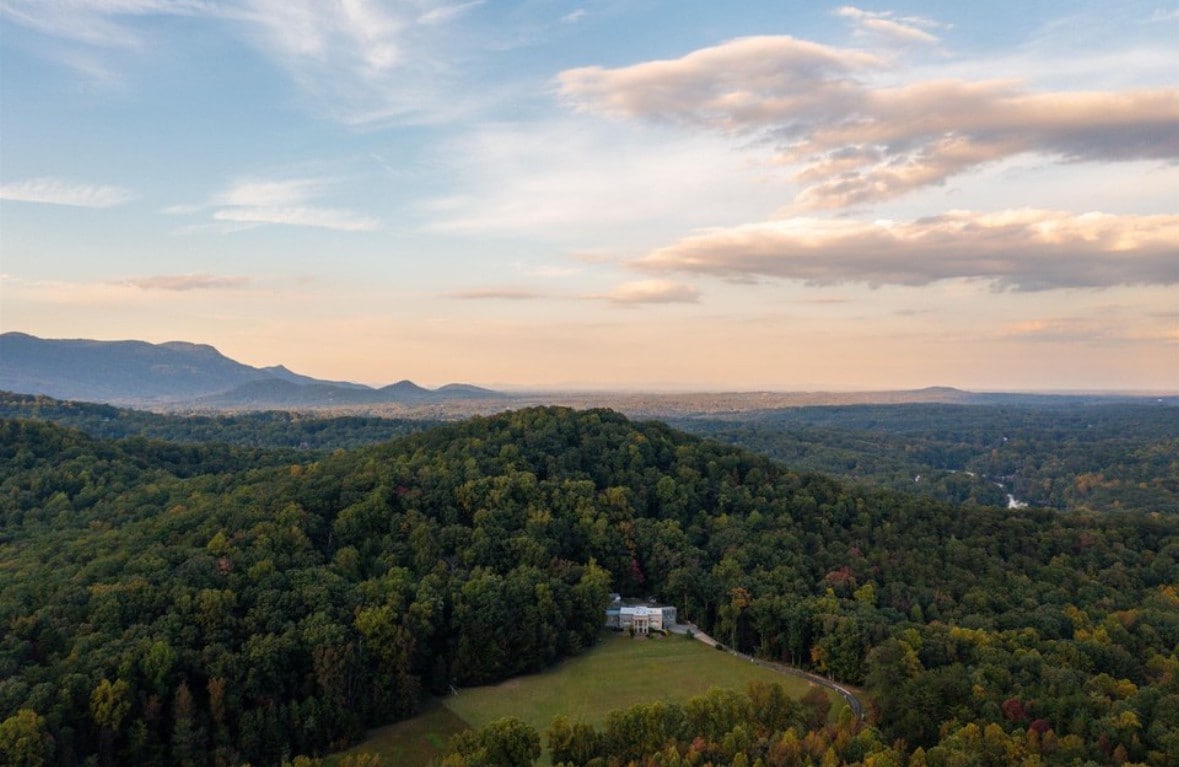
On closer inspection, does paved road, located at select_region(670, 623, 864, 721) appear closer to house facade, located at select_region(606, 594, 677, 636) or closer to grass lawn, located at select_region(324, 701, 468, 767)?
house facade, located at select_region(606, 594, 677, 636)

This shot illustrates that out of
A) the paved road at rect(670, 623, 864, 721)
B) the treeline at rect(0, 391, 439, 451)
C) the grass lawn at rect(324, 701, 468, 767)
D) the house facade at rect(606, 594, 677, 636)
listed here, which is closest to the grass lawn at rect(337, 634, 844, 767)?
the grass lawn at rect(324, 701, 468, 767)

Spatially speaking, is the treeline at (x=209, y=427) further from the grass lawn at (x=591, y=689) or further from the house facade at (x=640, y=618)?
the grass lawn at (x=591, y=689)

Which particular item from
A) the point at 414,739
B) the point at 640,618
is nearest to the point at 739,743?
the point at 414,739

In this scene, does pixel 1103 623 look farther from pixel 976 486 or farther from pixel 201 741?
pixel 976 486

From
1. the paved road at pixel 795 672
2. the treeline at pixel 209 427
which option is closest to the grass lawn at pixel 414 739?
the paved road at pixel 795 672

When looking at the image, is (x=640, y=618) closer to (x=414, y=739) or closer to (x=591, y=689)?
(x=591, y=689)

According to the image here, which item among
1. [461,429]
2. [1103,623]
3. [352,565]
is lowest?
[1103,623]

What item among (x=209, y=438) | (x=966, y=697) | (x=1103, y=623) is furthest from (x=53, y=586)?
(x=209, y=438)
